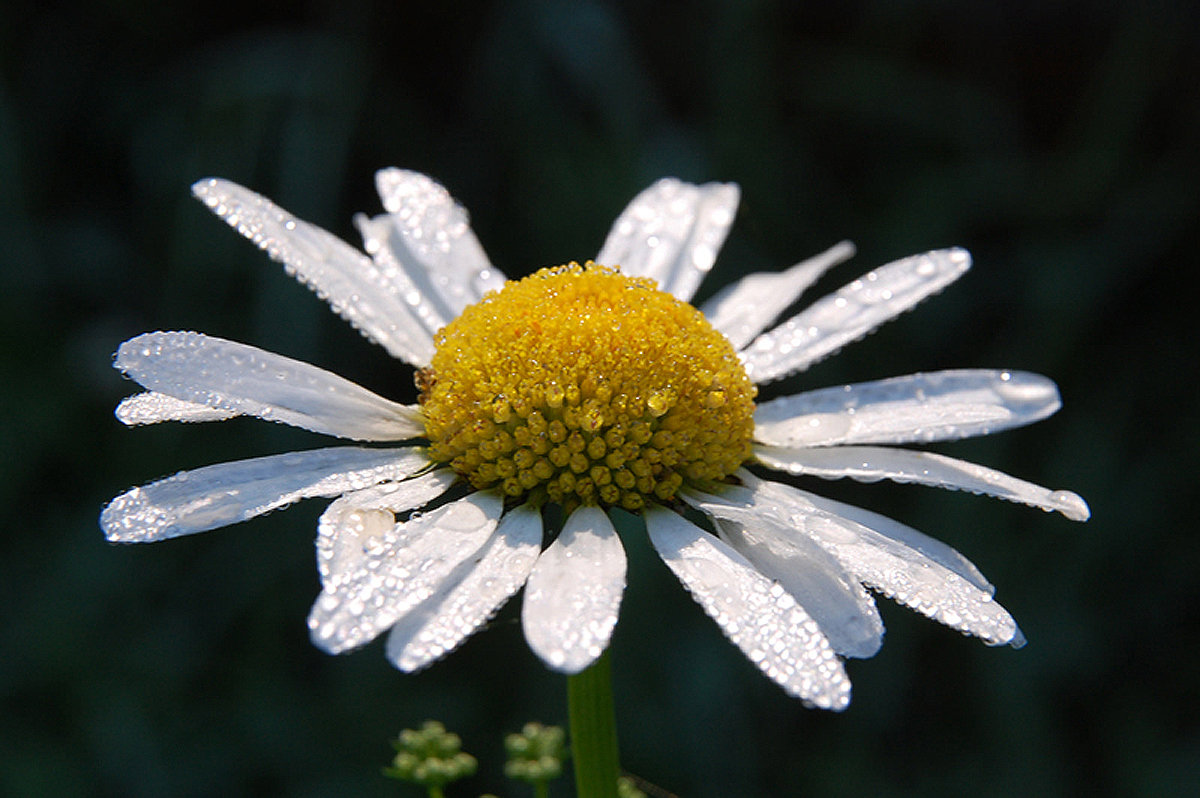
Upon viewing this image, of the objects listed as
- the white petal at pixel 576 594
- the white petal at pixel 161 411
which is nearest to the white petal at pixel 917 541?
the white petal at pixel 576 594

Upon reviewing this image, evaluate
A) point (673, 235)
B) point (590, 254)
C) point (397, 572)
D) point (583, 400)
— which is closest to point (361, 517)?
point (397, 572)

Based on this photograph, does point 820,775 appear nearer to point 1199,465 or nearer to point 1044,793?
point 1044,793

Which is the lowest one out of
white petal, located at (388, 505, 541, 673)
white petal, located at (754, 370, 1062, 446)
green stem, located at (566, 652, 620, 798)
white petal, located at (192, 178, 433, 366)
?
green stem, located at (566, 652, 620, 798)

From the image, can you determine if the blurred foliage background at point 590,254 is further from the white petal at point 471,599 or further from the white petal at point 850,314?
the white petal at point 471,599

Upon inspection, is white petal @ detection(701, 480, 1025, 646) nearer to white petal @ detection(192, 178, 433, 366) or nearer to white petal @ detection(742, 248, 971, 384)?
white petal @ detection(742, 248, 971, 384)

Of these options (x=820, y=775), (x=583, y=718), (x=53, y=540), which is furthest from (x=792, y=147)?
(x=583, y=718)

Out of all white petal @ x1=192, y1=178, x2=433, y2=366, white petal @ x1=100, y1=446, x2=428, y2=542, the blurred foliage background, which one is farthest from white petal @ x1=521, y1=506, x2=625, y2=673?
the blurred foliage background

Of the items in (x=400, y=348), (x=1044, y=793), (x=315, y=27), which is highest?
(x=315, y=27)
